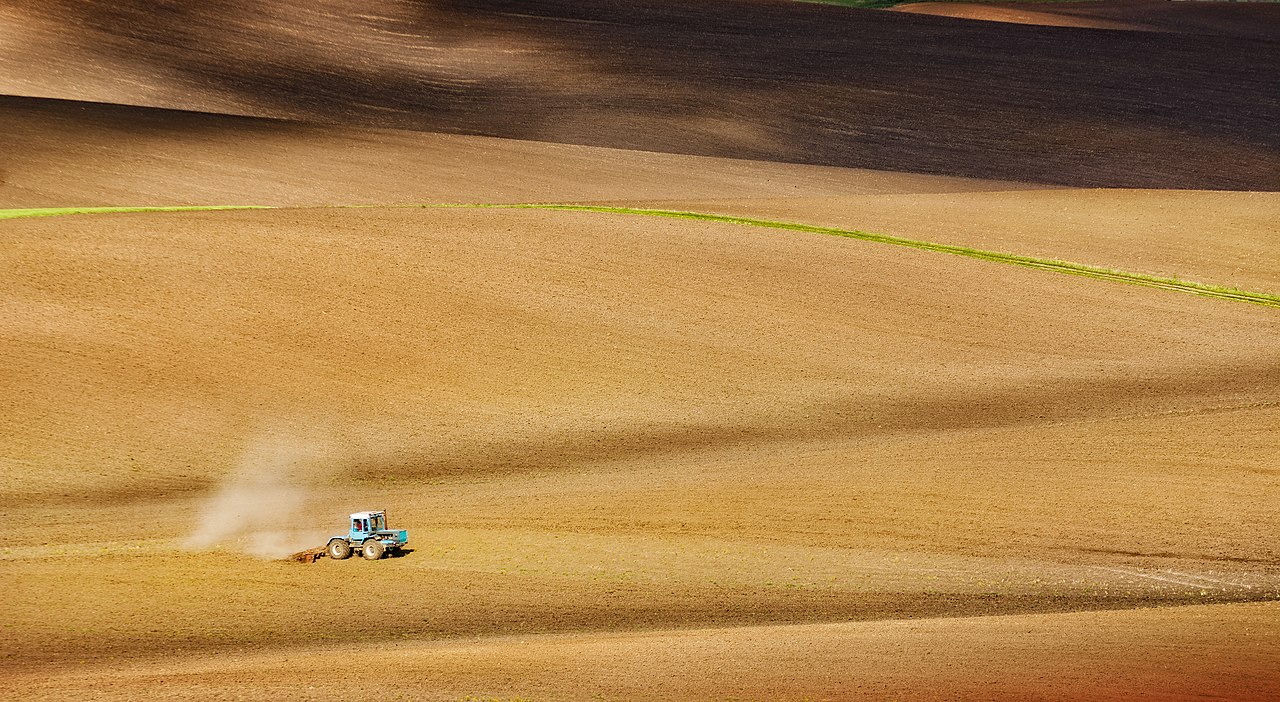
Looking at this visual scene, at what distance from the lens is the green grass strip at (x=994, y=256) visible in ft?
107

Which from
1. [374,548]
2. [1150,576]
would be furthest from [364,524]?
[1150,576]

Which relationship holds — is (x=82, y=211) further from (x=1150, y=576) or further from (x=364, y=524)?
(x=1150, y=576)

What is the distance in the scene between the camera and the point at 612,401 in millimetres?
26422

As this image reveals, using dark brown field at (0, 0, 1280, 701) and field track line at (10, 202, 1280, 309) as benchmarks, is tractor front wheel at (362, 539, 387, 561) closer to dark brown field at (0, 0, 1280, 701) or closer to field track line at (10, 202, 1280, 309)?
dark brown field at (0, 0, 1280, 701)

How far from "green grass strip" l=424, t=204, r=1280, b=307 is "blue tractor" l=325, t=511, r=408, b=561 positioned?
17655 mm

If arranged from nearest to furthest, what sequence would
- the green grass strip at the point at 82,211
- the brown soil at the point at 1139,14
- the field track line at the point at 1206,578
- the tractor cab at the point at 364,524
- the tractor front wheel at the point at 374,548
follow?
1. the field track line at the point at 1206,578
2. the tractor front wheel at the point at 374,548
3. the tractor cab at the point at 364,524
4. the green grass strip at the point at 82,211
5. the brown soil at the point at 1139,14

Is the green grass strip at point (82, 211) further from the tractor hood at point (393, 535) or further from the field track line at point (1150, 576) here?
the field track line at point (1150, 576)

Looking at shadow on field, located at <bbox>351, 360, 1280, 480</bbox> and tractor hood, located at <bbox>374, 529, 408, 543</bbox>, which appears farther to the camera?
shadow on field, located at <bbox>351, 360, 1280, 480</bbox>

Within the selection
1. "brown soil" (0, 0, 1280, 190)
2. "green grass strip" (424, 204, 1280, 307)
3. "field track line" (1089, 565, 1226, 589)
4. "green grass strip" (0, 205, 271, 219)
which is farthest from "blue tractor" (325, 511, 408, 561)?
"brown soil" (0, 0, 1280, 190)

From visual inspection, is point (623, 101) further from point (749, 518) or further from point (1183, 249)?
point (749, 518)

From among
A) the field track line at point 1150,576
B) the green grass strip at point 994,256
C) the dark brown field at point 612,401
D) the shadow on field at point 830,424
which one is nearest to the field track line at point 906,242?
the green grass strip at point 994,256

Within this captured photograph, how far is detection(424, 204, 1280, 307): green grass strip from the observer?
1288 inches

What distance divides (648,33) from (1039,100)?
1612cm

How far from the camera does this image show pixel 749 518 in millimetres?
21875
